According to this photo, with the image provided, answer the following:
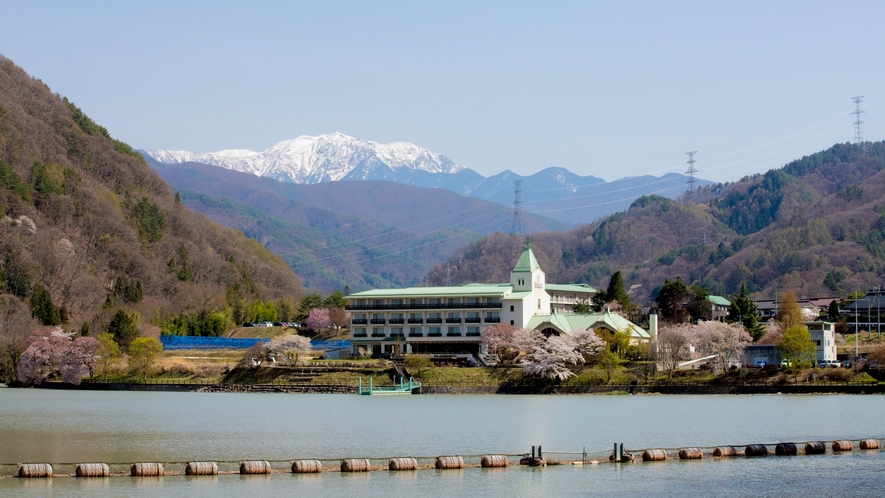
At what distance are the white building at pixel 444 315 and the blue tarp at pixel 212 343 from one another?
5.04 m

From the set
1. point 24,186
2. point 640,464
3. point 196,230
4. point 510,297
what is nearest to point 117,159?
point 196,230

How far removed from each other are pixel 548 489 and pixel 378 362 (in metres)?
50.1

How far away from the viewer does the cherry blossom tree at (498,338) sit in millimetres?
80250

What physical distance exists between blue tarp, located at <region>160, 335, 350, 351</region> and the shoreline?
14.4 m

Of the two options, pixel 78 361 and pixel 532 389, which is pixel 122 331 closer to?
pixel 78 361

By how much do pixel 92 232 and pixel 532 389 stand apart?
69.8m

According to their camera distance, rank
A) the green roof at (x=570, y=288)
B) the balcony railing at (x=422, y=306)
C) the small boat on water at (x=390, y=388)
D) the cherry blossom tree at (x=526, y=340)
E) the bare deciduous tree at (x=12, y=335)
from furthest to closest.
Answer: the green roof at (x=570, y=288)
the balcony railing at (x=422, y=306)
the bare deciduous tree at (x=12, y=335)
the cherry blossom tree at (x=526, y=340)
the small boat on water at (x=390, y=388)

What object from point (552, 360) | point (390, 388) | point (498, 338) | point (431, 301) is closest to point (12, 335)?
point (390, 388)

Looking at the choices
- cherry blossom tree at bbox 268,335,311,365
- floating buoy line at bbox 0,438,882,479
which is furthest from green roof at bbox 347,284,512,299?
floating buoy line at bbox 0,438,882,479

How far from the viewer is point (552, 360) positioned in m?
72.1

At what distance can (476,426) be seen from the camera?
4594 centimetres

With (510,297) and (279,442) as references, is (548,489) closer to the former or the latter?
(279,442)

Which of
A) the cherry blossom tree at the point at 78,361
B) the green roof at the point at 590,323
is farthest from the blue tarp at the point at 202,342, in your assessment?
the green roof at the point at 590,323

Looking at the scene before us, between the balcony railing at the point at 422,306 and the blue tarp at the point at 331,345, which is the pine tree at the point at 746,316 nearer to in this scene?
the balcony railing at the point at 422,306
